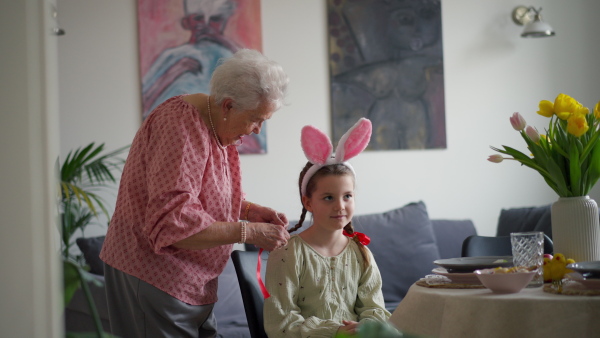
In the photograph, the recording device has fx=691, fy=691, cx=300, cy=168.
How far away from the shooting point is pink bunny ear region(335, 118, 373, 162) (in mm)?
2268

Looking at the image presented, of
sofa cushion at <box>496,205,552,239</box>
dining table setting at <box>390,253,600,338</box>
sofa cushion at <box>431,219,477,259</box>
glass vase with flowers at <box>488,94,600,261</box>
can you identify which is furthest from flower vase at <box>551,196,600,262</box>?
sofa cushion at <box>431,219,477,259</box>

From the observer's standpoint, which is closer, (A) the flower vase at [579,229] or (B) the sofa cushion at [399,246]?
(A) the flower vase at [579,229]

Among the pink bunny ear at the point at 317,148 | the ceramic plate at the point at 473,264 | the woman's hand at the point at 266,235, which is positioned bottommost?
the ceramic plate at the point at 473,264

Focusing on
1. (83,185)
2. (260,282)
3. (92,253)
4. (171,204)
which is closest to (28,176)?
(171,204)

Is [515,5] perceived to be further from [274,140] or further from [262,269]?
[262,269]

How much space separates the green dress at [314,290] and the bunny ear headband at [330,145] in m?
0.25

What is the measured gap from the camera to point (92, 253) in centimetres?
339

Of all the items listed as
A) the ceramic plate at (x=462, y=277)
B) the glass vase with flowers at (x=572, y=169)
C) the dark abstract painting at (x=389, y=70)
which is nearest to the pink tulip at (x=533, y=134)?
the glass vase with flowers at (x=572, y=169)

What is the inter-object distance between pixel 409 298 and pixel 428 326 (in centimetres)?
12

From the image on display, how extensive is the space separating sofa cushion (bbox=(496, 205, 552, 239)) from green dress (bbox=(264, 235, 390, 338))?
6.36 feet

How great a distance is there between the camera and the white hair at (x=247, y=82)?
79.2 inches

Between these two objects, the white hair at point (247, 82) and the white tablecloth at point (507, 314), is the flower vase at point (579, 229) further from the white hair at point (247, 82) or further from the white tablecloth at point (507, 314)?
the white hair at point (247, 82)

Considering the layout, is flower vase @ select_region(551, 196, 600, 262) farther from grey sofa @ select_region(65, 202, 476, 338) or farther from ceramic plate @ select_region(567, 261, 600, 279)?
grey sofa @ select_region(65, 202, 476, 338)

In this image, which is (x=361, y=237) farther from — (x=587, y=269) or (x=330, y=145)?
(x=587, y=269)
